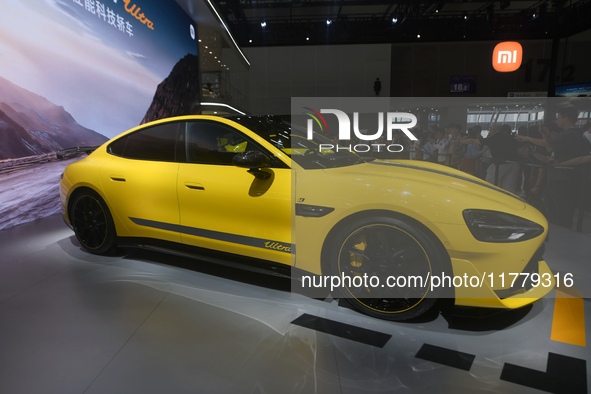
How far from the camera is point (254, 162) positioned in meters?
2.26

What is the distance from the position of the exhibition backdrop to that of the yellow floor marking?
5.09m

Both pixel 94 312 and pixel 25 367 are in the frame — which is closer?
pixel 25 367

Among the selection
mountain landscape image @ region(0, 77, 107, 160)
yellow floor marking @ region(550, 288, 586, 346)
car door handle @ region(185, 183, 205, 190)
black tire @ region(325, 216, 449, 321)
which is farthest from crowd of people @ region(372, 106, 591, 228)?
mountain landscape image @ region(0, 77, 107, 160)

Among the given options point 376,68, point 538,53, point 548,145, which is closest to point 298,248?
point 548,145

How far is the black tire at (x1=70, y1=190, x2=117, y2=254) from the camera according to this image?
10.1 feet

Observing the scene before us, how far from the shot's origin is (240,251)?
247cm

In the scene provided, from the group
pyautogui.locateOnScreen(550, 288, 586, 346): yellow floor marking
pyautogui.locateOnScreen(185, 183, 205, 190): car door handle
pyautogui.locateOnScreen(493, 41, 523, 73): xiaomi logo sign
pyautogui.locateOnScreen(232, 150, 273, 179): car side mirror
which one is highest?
pyautogui.locateOnScreen(493, 41, 523, 73): xiaomi logo sign

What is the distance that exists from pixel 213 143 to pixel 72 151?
2263 millimetres

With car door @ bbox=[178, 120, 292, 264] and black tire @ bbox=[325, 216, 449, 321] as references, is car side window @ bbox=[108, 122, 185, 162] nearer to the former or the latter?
car door @ bbox=[178, 120, 292, 264]

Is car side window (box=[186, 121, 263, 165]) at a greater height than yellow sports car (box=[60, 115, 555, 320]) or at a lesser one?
greater

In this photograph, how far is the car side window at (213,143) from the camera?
258 centimetres

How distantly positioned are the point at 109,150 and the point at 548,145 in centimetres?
499

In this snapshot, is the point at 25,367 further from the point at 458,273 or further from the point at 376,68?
the point at 376,68

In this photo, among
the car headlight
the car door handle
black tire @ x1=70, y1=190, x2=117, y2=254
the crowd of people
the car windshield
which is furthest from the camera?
the crowd of people
